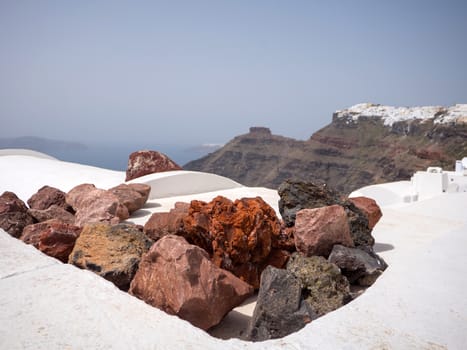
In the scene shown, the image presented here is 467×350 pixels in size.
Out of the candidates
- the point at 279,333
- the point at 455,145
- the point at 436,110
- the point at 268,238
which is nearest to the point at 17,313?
the point at 279,333

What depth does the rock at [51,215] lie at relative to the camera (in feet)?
18.6

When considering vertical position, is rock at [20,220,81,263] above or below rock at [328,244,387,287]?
above

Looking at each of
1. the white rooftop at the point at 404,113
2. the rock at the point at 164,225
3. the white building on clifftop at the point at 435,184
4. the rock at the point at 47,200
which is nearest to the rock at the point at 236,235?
the rock at the point at 164,225

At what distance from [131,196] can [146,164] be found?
3.27m

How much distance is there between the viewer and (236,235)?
13.0ft

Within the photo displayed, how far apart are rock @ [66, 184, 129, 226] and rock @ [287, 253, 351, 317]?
300cm

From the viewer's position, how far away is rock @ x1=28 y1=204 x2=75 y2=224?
18.6ft

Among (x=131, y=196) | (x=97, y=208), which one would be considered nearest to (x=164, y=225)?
(x=97, y=208)

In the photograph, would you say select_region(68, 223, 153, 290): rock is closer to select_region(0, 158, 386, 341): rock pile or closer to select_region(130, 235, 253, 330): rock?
select_region(0, 158, 386, 341): rock pile

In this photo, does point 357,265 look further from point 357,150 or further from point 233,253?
point 357,150

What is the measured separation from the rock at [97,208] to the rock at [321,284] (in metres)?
3.00

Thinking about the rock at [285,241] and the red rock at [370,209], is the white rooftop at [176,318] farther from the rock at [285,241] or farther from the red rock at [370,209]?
the red rock at [370,209]

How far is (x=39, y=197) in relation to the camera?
705cm

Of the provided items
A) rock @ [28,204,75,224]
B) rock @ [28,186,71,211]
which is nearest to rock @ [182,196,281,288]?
rock @ [28,204,75,224]
